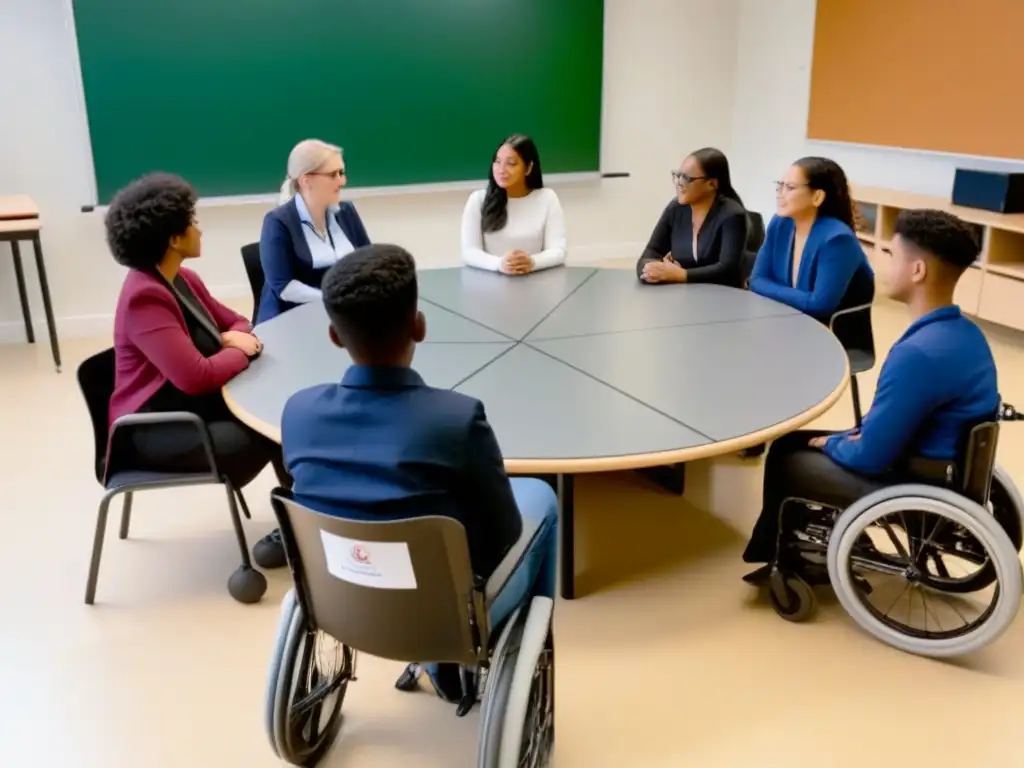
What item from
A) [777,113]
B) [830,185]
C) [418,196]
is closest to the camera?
[830,185]

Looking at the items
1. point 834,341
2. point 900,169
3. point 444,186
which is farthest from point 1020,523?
point 444,186

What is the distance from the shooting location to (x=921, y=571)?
2256 millimetres

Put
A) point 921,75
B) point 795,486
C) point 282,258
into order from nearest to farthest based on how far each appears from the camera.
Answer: point 795,486, point 282,258, point 921,75

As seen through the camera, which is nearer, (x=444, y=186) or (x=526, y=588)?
(x=526, y=588)

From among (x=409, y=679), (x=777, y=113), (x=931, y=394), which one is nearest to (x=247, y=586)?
(x=409, y=679)

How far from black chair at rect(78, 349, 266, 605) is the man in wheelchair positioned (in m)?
0.90

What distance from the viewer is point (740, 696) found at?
2.13 m

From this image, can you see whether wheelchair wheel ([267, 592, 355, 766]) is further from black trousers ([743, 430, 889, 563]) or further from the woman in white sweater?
the woman in white sweater

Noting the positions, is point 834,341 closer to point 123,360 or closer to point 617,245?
point 123,360

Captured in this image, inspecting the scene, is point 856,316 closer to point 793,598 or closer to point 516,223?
point 793,598

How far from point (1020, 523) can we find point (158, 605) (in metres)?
2.35

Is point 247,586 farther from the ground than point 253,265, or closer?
closer

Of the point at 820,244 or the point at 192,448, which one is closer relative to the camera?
the point at 192,448

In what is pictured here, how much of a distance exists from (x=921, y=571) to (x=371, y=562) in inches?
57.6
